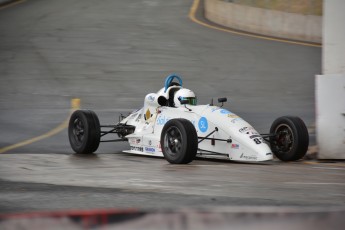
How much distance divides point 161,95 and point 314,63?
16.0m

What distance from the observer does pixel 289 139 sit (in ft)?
41.5

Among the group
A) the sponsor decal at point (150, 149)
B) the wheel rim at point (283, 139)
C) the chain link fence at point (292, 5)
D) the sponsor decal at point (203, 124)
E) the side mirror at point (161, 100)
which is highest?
the chain link fence at point (292, 5)

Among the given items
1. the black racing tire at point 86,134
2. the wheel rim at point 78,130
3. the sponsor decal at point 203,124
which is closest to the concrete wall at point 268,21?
the wheel rim at point 78,130

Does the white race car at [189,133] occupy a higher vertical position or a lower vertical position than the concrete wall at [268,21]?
lower

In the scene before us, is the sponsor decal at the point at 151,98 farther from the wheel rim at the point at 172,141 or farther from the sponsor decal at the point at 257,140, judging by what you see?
→ the sponsor decal at the point at 257,140

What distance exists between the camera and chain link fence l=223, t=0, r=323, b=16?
115 ft

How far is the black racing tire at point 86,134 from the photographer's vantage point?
1391cm

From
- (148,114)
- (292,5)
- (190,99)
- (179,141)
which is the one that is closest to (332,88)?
(190,99)

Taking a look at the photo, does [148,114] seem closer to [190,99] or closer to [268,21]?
[190,99]

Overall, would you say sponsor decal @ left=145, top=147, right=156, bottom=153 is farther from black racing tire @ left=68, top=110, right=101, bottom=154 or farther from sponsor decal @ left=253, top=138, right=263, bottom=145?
sponsor decal @ left=253, top=138, right=263, bottom=145

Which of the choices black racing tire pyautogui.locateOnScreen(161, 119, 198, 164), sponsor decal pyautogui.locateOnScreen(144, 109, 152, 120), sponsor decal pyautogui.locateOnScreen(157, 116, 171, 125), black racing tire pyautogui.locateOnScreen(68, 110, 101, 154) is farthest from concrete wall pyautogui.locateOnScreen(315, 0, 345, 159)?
black racing tire pyautogui.locateOnScreen(68, 110, 101, 154)

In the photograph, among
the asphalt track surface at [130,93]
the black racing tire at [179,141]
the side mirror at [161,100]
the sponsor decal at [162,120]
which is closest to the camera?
the asphalt track surface at [130,93]

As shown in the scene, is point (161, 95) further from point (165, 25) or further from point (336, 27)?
point (165, 25)

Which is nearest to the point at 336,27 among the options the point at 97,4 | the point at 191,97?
the point at 191,97
